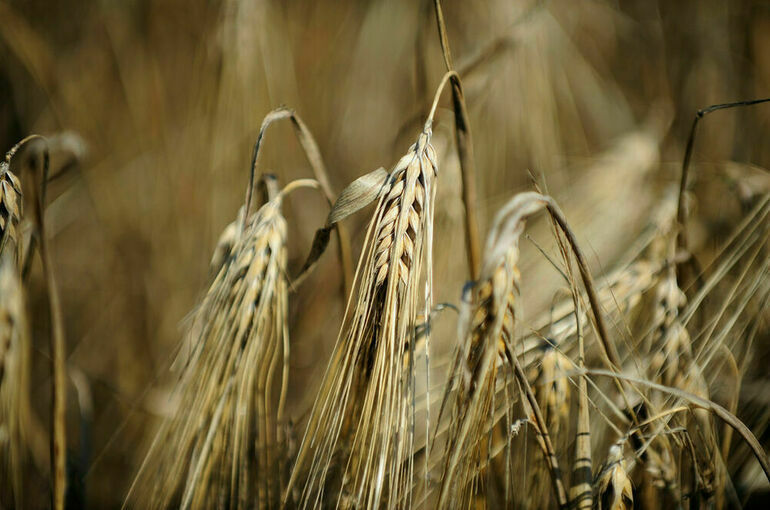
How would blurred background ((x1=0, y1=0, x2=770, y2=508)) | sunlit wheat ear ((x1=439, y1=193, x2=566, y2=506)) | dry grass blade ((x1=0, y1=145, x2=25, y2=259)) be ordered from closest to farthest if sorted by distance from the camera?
sunlit wheat ear ((x1=439, y1=193, x2=566, y2=506))
dry grass blade ((x1=0, y1=145, x2=25, y2=259))
blurred background ((x1=0, y1=0, x2=770, y2=508))

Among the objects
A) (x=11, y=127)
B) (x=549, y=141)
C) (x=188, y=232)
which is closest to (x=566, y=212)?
(x=549, y=141)

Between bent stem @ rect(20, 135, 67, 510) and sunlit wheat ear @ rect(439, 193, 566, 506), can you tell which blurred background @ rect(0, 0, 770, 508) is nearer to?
bent stem @ rect(20, 135, 67, 510)

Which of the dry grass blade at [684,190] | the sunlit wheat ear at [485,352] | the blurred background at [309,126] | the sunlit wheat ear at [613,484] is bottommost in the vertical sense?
the sunlit wheat ear at [613,484]

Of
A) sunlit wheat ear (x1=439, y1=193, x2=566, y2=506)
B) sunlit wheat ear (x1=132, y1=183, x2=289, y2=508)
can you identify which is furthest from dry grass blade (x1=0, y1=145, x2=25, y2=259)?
sunlit wheat ear (x1=439, y1=193, x2=566, y2=506)

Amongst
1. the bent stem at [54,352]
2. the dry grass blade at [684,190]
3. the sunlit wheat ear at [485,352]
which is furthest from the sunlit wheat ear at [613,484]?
the bent stem at [54,352]

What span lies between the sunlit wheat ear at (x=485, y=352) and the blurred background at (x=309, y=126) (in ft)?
1.01

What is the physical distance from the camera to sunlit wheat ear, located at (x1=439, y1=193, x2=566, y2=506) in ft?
0.97

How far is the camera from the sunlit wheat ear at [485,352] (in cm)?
30

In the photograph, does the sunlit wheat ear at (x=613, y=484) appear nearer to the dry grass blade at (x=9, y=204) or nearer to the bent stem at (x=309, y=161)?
the bent stem at (x=309, y=161)

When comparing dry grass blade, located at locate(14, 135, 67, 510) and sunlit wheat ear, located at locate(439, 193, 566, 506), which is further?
dry grass blade, located at locate(14, 135, 67, 510)

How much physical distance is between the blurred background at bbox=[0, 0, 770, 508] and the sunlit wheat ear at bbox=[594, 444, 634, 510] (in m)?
0.32

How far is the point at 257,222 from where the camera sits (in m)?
0.46

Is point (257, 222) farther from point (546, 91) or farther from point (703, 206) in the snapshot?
point (703, 206)

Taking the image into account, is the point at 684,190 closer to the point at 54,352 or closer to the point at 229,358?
the point at 229,358
